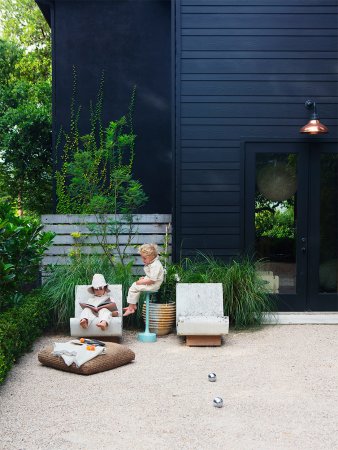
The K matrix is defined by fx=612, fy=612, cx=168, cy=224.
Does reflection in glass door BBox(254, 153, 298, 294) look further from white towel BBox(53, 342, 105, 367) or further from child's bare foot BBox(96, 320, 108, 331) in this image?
white towel BBox(53, 342, 105, 367)

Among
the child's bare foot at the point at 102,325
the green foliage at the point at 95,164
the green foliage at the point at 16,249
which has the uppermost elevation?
the green foliage at the point at 95,164

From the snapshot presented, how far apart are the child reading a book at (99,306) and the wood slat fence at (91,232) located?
158 centimetres

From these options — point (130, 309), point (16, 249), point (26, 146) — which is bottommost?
point (130, 309)

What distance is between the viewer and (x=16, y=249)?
21.5 feet

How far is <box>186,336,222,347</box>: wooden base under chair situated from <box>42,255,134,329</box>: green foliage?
1169 millimetres

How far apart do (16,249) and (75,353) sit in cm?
148

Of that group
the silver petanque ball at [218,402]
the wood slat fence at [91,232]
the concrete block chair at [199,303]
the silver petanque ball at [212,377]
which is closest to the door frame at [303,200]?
the wood slat fence at [91,232]

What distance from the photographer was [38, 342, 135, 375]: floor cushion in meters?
5.68

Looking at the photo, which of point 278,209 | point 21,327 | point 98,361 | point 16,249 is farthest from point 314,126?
point 21,327

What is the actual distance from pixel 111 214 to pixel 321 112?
10.7ft

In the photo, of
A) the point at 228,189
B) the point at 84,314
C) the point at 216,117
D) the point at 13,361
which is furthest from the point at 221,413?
the point at 216,117

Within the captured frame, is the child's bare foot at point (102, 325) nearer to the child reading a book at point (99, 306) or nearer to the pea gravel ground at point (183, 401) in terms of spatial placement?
the child reading a book at point (99, 306)

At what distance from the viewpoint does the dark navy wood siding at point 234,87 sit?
8.45 meters

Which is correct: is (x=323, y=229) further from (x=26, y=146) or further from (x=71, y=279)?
(x=26, y=146)
